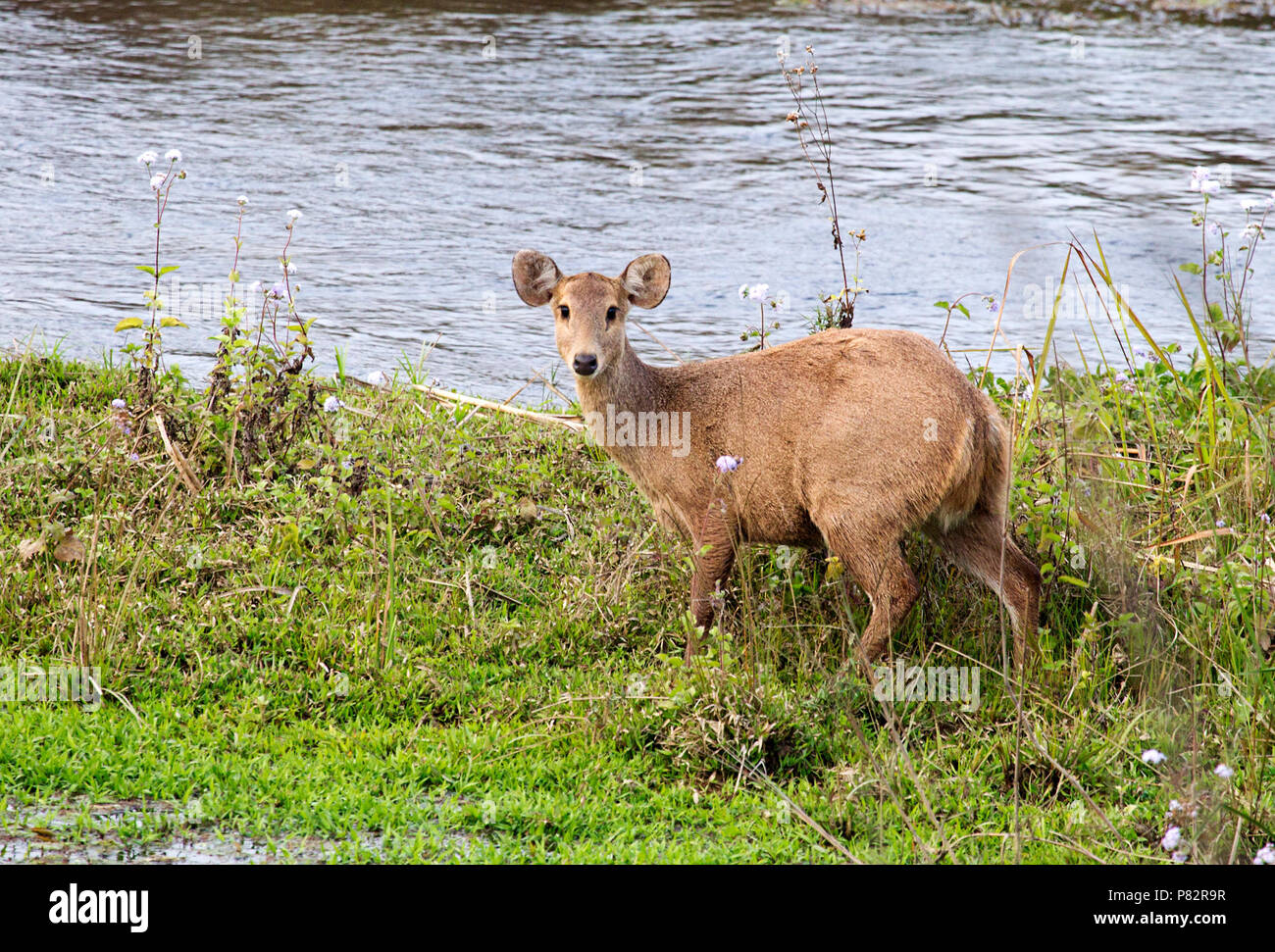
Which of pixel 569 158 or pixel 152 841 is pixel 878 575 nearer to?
pixel 152 841

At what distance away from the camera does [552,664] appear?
5.04 meters

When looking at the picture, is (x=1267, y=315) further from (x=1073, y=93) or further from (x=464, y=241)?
(x=1073, y=93)

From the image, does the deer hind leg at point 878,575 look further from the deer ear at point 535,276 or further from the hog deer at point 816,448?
the deer ear at point 535,276

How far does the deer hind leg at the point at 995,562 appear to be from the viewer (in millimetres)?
4949

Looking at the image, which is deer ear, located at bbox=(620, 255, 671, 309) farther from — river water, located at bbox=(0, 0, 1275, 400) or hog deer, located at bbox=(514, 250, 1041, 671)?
river water, located at bbox=(0, 0, 1275, 400)

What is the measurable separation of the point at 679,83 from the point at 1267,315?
20.8 feet

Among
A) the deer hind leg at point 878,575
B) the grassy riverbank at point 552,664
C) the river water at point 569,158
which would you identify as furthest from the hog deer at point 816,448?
the river water at point 569,158

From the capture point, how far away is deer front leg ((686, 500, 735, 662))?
4.88 m

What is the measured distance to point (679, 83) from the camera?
1266cm

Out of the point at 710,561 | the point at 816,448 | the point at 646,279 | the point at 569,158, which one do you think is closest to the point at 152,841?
the point at 710,561

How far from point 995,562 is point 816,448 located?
2.68 feet

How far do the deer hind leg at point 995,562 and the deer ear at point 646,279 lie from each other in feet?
4.28

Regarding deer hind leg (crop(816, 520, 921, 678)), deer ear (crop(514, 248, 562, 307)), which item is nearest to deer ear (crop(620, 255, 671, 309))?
deer ear (crop(514, 248, 562, 307))
